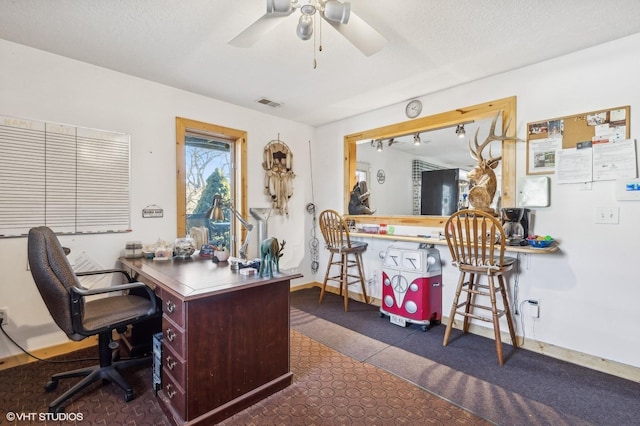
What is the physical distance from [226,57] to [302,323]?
261 cm

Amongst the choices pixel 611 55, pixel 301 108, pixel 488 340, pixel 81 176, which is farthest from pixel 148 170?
pixel 611 55

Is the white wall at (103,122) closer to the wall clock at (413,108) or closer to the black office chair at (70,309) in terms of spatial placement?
the black office chair at (70,309)

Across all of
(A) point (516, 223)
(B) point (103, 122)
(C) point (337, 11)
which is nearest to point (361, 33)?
(C) point (337, 11)

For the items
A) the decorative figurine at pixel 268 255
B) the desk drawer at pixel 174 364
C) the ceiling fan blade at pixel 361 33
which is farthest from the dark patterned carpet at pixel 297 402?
the ceiling fan blade at pixel 361 33

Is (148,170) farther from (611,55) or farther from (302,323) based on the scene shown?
(611,55)

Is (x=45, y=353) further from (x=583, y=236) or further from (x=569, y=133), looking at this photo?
(x=569, y=133)

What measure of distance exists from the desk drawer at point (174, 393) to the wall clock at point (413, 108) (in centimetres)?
326

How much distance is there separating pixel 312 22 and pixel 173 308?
179 centimetres

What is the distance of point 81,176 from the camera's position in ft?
8.45

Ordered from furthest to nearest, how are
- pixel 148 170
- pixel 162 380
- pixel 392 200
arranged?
1. pixel 392 200
2. pixel 148 170
3. pixel 162 380

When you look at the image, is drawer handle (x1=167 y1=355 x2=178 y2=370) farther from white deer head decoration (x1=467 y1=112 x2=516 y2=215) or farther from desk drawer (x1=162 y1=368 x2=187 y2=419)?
white deer head decoration (x1=467 y1=112 x2=516 y2=215)

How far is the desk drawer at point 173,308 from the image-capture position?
1591 millimetres

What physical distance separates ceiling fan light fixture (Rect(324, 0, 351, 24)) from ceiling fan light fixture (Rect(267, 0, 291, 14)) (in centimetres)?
20

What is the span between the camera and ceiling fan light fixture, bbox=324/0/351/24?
1.50 metres
